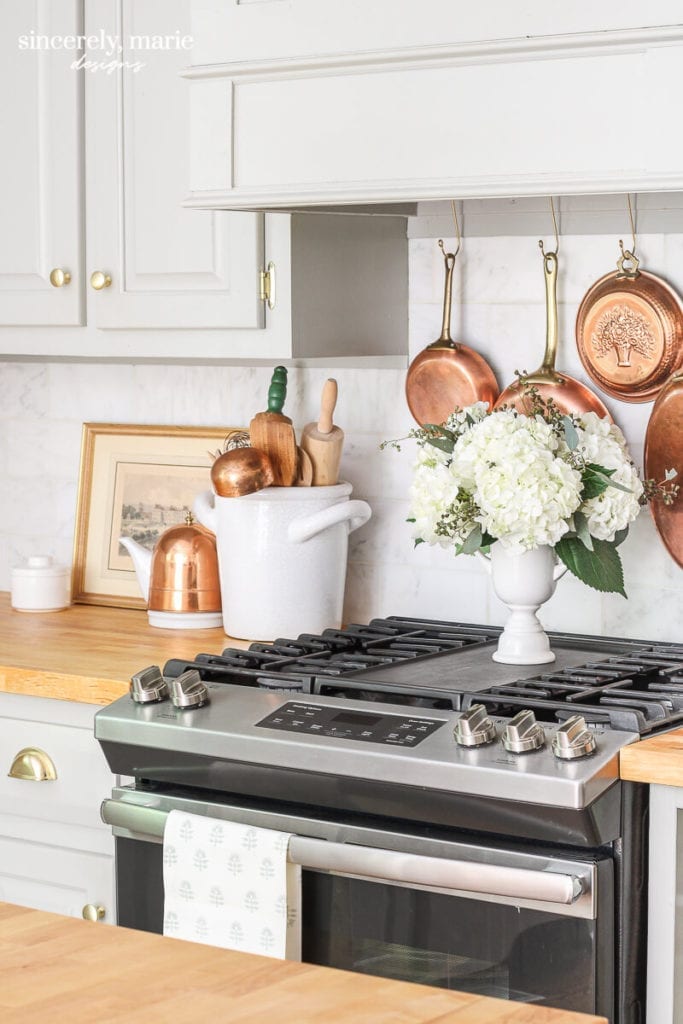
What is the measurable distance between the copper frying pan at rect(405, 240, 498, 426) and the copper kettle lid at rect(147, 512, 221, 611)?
48 cm

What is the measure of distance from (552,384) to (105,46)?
40.6 inches

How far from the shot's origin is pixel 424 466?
2.23 meters

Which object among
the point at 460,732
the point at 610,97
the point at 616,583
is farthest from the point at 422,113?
the point at 460,732

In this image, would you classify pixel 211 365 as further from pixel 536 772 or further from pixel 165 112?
pixel 536 772

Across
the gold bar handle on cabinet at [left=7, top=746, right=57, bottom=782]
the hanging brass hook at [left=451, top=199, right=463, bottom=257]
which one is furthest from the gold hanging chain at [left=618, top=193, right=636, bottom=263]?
the gold bar handle on cabinet at [left=7, top=746, right=57, bottom=782]

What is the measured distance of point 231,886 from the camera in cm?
195

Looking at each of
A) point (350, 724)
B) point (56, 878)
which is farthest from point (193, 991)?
point (56, 878)

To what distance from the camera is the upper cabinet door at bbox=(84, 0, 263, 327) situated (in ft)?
8.28

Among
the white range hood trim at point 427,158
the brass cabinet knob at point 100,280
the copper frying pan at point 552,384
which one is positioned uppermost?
the white range hood trim at point 427,158

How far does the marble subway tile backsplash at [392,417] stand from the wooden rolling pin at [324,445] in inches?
5.9

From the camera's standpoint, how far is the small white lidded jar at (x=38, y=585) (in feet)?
9.73

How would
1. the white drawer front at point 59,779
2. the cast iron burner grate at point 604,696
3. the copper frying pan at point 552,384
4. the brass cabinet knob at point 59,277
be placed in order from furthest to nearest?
the brass cabinet knob at point 59,277
the copper frying pan at point 552,384
the white drawer front at point 59,779
the cast iron burner grate at point 604,696

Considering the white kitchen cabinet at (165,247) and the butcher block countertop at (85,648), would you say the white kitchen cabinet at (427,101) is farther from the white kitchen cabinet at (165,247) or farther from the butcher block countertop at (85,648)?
the butcher block countertop at (85,648)

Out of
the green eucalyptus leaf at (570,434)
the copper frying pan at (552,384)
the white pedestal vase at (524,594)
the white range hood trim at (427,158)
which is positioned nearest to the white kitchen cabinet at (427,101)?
the white range hood trim at (427,158)
